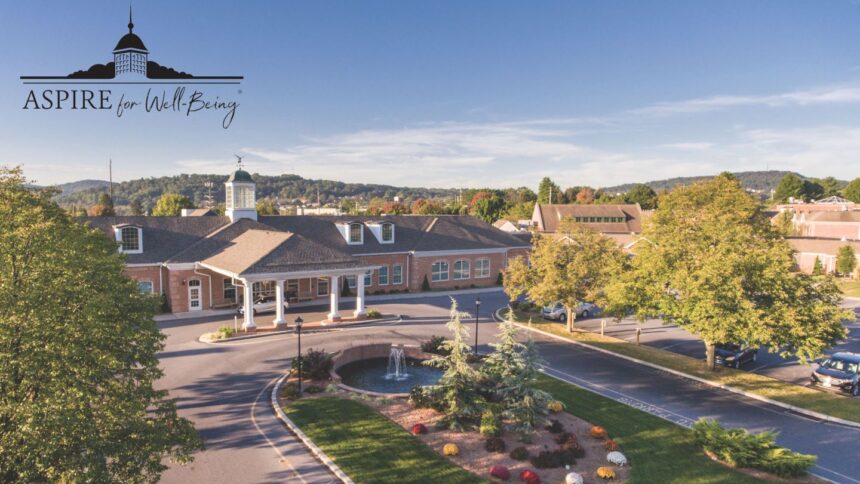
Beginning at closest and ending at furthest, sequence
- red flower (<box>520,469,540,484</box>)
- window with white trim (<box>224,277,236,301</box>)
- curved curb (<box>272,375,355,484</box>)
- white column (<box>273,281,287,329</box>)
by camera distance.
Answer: red flower (<box>520,469,540,484</box>)
curved curb (<box>272,375,355,484</box>)
white column (<box>273,281,287,329</box>)
window with white trim (<box>224,277,236,301</box>)

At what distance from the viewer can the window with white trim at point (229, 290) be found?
37375 millimetres

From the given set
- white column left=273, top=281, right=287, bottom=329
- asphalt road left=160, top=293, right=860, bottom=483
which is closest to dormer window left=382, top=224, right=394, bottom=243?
asphalt road left=160, top=293, right=860, bottom=483

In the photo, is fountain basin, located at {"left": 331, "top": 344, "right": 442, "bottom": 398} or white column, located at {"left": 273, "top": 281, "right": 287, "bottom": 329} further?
white column, located at {"left": 273, "top": 281, "right": 287, "bottom": 329}

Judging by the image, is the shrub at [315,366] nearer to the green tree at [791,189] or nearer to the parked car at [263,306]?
the parked car at [263,306]

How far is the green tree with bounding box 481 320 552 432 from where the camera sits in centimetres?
1720

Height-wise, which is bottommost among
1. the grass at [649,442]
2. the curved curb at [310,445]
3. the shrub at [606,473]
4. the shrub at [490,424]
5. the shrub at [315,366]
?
the grass at [649,442]

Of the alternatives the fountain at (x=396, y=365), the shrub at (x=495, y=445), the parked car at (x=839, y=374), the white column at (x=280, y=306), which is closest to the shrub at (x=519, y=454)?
the shrub at (x=495, y=445)

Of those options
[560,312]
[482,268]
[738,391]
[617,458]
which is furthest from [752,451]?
[482,268]

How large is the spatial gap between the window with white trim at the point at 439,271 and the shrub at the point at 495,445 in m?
31.6

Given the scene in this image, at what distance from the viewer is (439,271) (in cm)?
4847

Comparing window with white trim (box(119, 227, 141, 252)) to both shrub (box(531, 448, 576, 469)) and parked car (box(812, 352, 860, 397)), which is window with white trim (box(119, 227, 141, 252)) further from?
parked car (box(812, 352, 860, 397))

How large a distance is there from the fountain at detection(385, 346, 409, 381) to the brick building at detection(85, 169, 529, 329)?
349 inches

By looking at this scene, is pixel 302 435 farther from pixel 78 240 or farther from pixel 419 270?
pixel 419 270

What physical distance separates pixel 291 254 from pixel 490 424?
19.9 m
